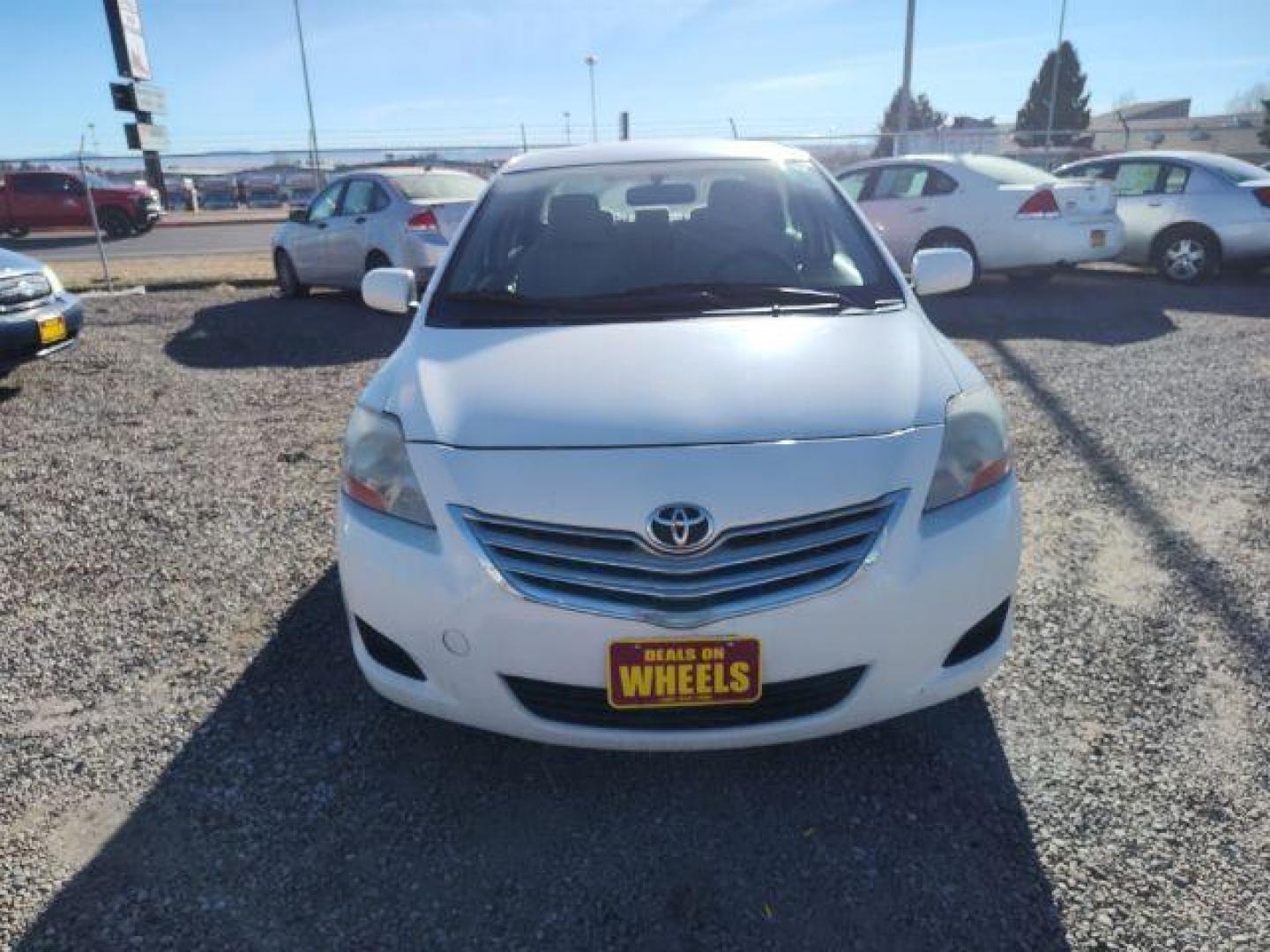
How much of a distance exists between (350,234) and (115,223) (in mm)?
16123

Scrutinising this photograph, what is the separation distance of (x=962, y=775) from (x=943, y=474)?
806 mm

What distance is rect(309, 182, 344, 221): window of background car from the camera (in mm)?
9609

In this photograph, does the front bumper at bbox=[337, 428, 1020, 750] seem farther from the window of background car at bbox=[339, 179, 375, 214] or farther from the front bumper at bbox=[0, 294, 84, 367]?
the window of background car at bbox=[339, 179, 375, 214]

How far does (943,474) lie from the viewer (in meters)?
2.15

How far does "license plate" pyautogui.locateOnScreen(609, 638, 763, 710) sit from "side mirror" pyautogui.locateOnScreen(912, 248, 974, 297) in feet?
6.77

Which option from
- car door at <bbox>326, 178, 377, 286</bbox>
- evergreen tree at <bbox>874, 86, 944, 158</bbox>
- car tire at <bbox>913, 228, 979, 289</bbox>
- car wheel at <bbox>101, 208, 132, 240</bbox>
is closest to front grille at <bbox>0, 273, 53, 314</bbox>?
car door at <bbox>326, 178, 377, 286</bbox>

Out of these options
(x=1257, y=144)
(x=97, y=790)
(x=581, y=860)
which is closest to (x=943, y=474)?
(x=581, y=860)

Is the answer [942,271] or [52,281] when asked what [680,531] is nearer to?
[942,271]

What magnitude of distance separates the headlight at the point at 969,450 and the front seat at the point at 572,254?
124cm

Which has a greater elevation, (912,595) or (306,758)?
(912,595)

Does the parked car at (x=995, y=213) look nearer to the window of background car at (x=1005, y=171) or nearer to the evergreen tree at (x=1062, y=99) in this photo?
the window of background car at (x=1005, y=171)

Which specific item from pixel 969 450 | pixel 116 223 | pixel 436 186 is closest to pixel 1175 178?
pixel 436 186

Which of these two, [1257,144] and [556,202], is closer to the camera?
[556,202]

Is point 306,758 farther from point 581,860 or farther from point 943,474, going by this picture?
point 943,474
